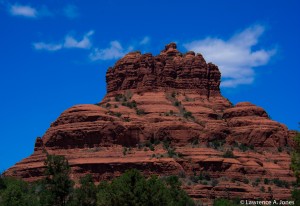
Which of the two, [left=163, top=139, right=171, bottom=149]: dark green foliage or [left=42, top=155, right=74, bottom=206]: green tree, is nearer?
[left=42, top=155, right=74, bottom=206]: green tree

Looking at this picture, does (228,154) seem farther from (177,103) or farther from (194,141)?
(177,103)

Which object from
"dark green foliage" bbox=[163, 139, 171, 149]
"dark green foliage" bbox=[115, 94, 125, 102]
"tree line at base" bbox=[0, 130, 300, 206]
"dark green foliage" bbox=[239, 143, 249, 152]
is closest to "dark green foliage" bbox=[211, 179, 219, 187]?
"dark green foliage" bbox=[163, 139, 171, 149]

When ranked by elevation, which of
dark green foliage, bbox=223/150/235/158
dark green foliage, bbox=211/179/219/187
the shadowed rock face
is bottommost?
dark green foliage, bbox=211/179/219/187

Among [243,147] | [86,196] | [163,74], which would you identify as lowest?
[86,196]

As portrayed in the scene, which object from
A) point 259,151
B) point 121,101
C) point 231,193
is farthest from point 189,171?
point 121,101

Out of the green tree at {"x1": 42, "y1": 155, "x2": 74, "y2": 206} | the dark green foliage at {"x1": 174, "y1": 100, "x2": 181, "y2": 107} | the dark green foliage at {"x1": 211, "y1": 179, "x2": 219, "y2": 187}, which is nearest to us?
the green tree at {"x1": 42, "y1": 155, "x2": 74, "y2": 206}

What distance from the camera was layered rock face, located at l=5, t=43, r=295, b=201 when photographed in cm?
11975

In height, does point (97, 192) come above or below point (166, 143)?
below

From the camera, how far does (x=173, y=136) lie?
423 feet

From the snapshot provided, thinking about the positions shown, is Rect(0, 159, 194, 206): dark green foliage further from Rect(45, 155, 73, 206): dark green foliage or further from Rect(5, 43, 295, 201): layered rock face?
Rect(5, 43, 295, 201): layered rock face

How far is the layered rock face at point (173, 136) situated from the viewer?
120 m

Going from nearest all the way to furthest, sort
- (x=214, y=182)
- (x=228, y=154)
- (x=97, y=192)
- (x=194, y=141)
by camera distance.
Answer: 1. (x=97, y=192)
2. (x=214, y=182)
3. (x=228, y=154)
4. (x=194, y=141)

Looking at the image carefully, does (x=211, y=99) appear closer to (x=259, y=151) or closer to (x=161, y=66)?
(x=161, y=66)

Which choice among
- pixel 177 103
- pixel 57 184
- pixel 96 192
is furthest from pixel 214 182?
pixel 57 184
